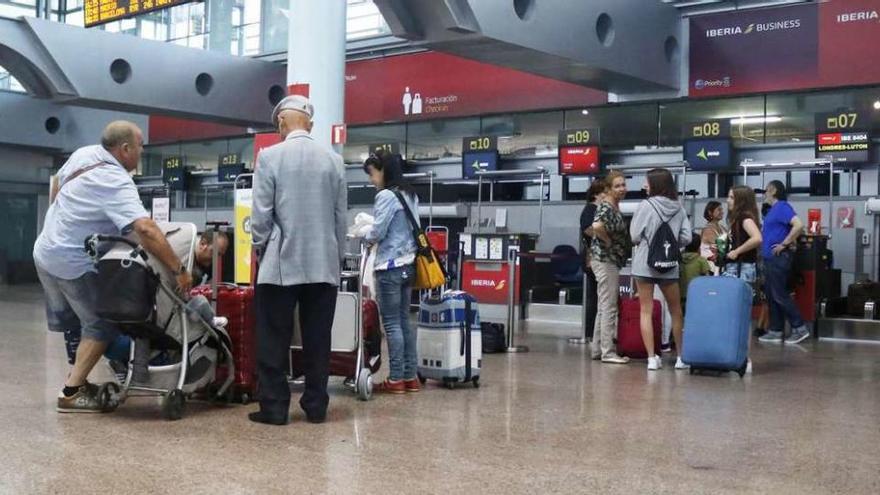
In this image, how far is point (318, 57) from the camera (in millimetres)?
8422

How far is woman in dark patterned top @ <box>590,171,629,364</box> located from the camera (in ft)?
25.5

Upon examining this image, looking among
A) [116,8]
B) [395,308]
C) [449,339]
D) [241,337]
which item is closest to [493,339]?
[449,339]

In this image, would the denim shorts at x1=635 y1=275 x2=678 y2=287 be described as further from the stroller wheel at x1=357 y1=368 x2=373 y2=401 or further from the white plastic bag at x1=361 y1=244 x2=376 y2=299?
the stroller wheel at x1=357 y1=368 x2=373 y2=401

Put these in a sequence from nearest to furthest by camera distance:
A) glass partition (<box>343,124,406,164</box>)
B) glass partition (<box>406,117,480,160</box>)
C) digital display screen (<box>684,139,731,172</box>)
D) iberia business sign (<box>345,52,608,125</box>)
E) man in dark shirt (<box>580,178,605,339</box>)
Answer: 1. man in dark shirt (<box>580,178,605,339</box>)
2. digital display screen (<box>684,139,731,172</box>)
3. iberia business sign (<box>345,52,608,125</box>)
4. glass partition (<box>406,117,480,160</box>)
5. glass partition (<box>343,124,406,164</box>)

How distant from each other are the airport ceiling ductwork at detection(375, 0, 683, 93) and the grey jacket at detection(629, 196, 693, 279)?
3514 mm

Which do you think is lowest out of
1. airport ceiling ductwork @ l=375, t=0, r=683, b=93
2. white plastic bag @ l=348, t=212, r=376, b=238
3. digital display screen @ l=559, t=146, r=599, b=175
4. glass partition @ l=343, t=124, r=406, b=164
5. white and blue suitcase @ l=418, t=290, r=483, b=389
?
white and blue suitcase @ l=418, t=290, r=483, b=389

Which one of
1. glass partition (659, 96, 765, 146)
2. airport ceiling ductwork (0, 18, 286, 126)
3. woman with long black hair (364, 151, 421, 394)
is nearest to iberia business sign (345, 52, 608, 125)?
glass partition (659, 96, 765, 146)

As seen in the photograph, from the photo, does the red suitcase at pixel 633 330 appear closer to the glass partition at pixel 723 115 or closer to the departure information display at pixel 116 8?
the departure information display at pixel 116 8

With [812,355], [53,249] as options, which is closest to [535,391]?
[53,249]

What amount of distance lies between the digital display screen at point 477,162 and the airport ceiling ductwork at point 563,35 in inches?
93.3

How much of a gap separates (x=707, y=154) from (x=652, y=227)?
242 inches

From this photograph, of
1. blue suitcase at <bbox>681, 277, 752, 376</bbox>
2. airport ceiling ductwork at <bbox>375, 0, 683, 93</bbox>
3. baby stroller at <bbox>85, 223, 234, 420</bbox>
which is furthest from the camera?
airport ceiling ductwork at <bbox>375, 0, 683, 93</bbox>

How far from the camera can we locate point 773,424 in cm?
507

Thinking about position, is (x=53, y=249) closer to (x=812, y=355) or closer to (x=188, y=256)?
(x=188, y=256)
